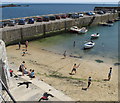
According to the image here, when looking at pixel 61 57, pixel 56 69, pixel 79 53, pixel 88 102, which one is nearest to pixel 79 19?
pixel 79 53

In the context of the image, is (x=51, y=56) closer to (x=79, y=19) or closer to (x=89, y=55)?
(x=89, y=55)

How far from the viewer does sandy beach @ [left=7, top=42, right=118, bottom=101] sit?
47.1 ft

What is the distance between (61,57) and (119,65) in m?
8.99

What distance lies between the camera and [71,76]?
727 inches

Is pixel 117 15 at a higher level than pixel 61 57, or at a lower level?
higher

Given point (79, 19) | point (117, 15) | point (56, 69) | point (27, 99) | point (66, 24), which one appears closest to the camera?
point (27, 99)

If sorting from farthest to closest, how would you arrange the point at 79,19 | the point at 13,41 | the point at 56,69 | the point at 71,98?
the point at 79,19 < the point at 13,41 < the point at 56,69 < the point at 71,98

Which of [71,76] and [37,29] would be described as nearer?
[71,76]

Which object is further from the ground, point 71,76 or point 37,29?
point 37,29

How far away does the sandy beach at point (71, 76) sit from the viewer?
1435cm

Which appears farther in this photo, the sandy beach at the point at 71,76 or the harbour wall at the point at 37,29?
the harbour wall at the point at 37,29

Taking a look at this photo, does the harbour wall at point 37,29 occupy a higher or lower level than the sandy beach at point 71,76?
higher

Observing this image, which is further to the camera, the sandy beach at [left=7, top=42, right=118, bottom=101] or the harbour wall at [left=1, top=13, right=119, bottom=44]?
the harbour wall at [left=1, top=13, right=119, bottom=44]

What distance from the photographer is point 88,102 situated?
12844 millimetres
